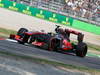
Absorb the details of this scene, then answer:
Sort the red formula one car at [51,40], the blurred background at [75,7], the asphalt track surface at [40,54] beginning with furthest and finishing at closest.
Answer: the blurred background at [75,7]
the red formula one car at [51,40]
the asphalt track surface at [40,54]

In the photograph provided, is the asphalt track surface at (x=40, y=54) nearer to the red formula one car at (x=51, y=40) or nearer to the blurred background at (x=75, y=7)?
the red formula one car at (x=51, y=40)

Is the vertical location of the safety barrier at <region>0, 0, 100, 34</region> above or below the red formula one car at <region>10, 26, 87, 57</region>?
below

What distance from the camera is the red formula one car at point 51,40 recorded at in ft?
45.0

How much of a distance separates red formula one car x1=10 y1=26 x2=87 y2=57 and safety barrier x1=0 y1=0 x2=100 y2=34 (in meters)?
11.5

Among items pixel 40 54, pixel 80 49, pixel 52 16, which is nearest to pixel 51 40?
pixel 80 49

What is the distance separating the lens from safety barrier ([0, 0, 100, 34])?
86.2 feet

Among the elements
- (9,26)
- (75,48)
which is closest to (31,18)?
(9,26)

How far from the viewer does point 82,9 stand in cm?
2638

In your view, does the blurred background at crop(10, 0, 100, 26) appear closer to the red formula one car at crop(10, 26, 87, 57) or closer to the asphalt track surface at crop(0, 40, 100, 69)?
the red formula one car at crop(10, 26, 87, 57)

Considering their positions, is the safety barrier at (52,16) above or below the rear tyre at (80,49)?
below

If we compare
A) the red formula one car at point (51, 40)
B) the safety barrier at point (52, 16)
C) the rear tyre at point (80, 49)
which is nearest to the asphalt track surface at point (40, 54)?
the red formula one car at point (51, 40)

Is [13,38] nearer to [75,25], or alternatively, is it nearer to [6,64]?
[6,64]

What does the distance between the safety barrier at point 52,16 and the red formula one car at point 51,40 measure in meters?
11.5

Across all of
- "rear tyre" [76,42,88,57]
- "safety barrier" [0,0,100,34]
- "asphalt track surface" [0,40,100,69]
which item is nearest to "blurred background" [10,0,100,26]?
"safety barrier" [0,0,100,34]
